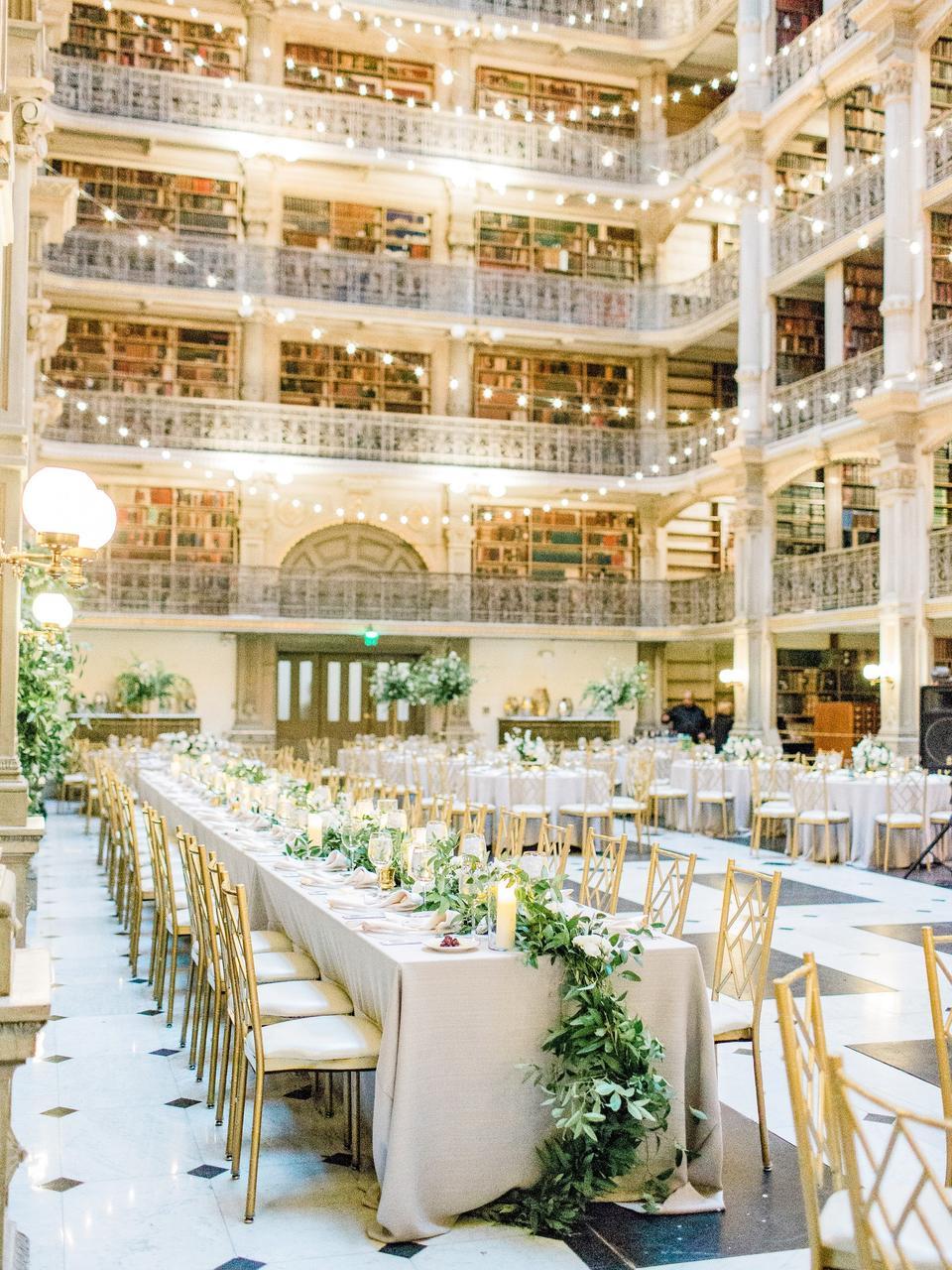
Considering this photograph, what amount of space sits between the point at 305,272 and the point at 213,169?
230 centimetres

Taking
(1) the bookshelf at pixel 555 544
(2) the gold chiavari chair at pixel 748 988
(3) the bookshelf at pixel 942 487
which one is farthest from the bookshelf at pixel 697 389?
(2) the gold chiavari chair at pixel 748 988

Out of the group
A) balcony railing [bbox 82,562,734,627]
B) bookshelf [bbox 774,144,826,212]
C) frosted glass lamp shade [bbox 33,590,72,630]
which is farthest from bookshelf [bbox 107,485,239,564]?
frosted glass lamp shade [bbox 33,590,72,630]

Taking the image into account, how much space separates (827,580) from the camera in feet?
54.7

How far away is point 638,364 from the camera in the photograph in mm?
21844

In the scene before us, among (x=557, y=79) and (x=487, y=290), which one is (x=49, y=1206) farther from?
(x=557, y=79)

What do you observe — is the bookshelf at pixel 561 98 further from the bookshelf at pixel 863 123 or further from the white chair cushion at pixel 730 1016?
the white chair cushion at pixel 730 1016

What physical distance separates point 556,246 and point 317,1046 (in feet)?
64.5

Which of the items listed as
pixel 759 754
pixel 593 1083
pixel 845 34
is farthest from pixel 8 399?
pixel 845 34

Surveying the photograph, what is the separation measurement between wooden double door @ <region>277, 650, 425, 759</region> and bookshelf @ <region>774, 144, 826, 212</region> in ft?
31.0

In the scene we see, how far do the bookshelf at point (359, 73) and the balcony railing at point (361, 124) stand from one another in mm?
375

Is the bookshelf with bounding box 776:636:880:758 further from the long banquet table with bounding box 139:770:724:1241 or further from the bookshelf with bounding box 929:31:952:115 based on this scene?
the long banquet table with bounding box 139:770:724:1241

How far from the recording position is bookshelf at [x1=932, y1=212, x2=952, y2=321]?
48.2 feet

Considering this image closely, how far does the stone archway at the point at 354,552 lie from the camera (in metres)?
20.7

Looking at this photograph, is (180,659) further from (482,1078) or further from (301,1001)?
(482,1078)
